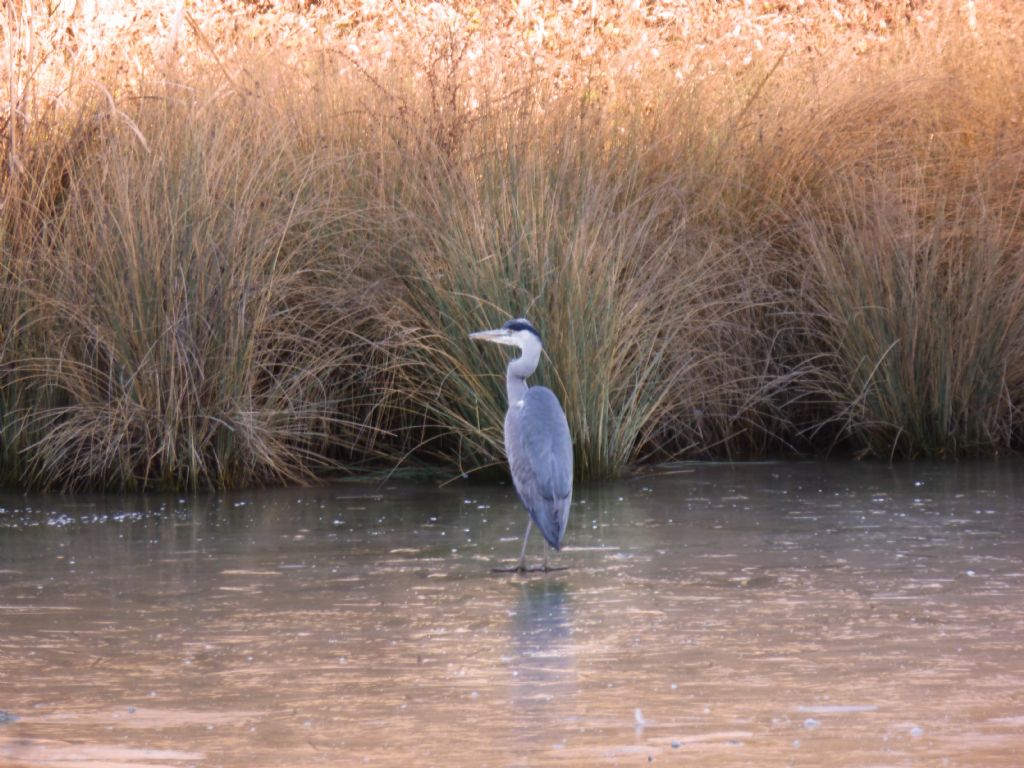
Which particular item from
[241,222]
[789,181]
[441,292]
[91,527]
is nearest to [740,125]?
[789,181]

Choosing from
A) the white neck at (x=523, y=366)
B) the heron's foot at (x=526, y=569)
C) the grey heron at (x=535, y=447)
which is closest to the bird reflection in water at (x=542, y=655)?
the heron's foot at (x=526, y=569)

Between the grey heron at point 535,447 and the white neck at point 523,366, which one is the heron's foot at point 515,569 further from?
the white neck at point 523,366

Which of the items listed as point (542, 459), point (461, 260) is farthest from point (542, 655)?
point (461, 260)

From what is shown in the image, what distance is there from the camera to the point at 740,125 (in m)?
9.23

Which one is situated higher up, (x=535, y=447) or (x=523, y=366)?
(x=523, y=366)

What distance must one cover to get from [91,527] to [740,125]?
14.7 feet

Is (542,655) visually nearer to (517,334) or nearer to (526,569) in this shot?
(526,569)

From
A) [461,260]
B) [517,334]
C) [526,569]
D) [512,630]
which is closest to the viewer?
[512,630]

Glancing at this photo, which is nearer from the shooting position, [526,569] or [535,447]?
[526,569]

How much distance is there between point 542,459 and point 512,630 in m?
1.01

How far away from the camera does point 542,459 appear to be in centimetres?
554

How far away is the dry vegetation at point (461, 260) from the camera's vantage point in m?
7.05

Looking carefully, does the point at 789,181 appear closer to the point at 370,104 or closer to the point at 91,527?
the point at 370,104

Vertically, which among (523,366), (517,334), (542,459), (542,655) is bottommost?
(542,655)
